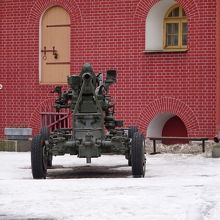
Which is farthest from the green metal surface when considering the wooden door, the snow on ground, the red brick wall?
the wooden door

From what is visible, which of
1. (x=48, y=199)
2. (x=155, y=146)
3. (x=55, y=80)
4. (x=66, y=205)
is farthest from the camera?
(x=55, y=80)

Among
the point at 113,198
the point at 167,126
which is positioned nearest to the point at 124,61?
the point at 167,126

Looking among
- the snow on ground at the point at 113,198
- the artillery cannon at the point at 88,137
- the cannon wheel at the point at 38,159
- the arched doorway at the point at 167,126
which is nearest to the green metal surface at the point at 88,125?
the artillery cannon at the point at 88,137

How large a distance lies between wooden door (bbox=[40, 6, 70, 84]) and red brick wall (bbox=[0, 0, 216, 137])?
0.64 ft

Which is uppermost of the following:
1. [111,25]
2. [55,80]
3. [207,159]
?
[111,25]

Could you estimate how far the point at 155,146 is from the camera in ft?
58.9

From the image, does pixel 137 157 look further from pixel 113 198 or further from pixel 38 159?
pixel 113 198

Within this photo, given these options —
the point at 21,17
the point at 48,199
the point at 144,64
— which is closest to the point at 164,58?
the point at 144,64

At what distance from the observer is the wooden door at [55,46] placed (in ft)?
67.4

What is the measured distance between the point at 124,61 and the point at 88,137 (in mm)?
8058

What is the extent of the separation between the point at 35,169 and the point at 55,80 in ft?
30.5

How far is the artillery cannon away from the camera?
11.6m

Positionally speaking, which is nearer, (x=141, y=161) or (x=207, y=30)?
(x=141, y=161)

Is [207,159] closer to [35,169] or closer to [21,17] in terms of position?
[35,169]
